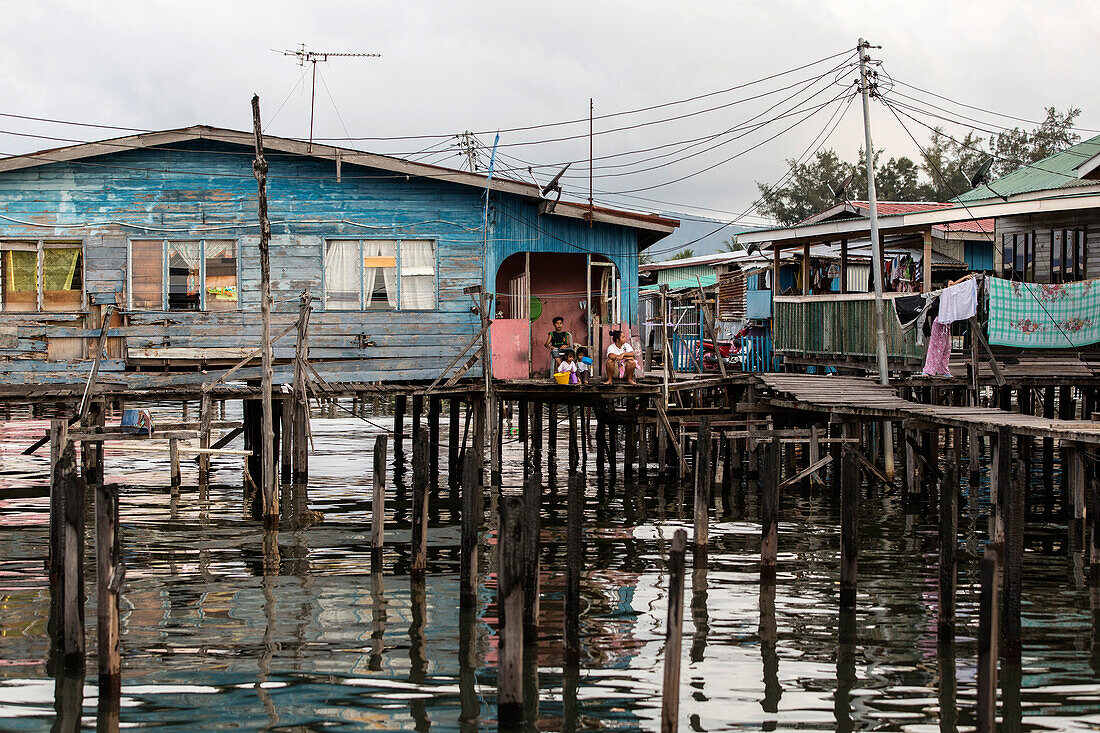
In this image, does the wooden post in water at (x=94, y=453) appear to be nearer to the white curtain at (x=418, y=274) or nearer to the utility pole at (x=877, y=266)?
the white curtain at (x=418, y=274)

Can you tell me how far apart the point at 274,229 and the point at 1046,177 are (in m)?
15.9

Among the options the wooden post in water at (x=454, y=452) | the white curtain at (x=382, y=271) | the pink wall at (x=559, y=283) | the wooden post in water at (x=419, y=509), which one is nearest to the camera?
the wooden post in water at (x=419, y=509)

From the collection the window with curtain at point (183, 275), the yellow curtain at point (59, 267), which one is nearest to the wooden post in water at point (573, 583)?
the window with curtain at point (183, 275)

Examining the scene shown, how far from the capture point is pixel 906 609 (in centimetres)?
1239

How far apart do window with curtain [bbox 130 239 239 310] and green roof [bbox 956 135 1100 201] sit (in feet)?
46.2

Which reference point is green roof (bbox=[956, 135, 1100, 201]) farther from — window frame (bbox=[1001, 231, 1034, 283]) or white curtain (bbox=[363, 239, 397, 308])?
white curtain (bbox=[363, 239, 397, 308])

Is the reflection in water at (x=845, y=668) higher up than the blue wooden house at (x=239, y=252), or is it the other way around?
the blue wooden house at (x=239, y=252)

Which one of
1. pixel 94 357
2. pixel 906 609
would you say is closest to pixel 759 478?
pixel 906 609

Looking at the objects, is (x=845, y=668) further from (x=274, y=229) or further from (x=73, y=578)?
(x=274, y=229)

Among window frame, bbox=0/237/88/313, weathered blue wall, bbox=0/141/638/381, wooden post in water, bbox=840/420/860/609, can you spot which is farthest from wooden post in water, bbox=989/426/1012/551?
window frame, bbox=0/237/88/313

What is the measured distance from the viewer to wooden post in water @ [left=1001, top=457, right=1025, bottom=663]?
9719 millimetres

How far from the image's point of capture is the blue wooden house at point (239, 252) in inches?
780

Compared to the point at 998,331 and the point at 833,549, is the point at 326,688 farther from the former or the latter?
the point at 998,331

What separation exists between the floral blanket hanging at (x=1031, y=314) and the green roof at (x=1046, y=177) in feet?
10.3
